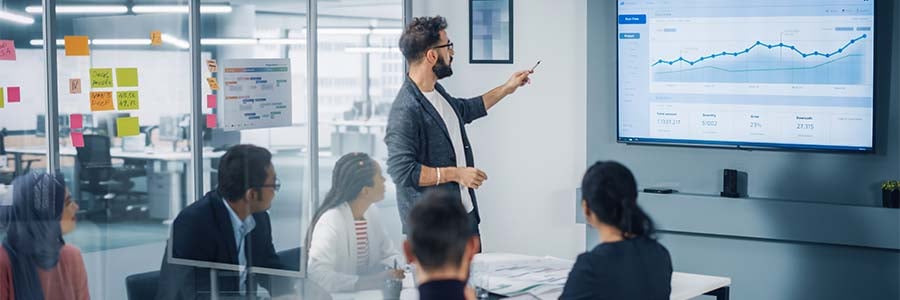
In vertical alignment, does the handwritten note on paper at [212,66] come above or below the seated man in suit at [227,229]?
above

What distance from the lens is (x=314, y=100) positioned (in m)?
5.79

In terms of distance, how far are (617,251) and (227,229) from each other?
190 cm

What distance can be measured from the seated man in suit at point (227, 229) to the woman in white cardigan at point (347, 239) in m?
0.31

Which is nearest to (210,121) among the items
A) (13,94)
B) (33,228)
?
(13,94)

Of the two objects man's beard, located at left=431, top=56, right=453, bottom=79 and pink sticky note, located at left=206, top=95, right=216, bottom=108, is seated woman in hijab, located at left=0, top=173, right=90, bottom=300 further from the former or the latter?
man's beard, located at left=431, top=56, right=453, bottom=79

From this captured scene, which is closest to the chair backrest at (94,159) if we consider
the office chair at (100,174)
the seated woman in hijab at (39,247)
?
the office chair at (100,174)

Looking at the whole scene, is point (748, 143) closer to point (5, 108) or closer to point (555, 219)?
point (555, 219)

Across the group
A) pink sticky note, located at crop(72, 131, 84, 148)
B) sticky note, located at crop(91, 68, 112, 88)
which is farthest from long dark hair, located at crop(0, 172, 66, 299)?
sticky note, located at crop(91, 68, 112, 88)

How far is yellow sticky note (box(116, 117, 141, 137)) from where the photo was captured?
15.9ft

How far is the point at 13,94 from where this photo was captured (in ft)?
14.3

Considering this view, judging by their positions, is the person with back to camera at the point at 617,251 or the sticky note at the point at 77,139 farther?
the sticky note at the point at 77,139

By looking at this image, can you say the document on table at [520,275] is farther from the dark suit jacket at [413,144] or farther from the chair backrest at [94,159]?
the chair backrest at [94,159]

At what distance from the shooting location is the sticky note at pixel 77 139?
4.62m

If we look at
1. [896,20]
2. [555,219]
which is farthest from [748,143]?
[555,219]
